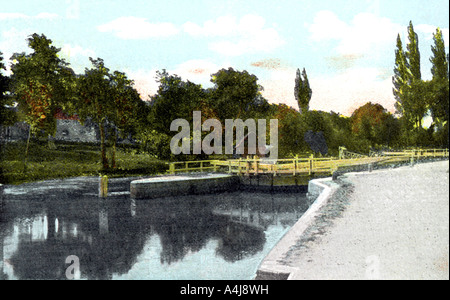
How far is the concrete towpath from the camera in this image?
6488mm

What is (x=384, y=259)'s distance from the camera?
7117mm

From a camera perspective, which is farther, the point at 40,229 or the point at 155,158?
the point at 155,158

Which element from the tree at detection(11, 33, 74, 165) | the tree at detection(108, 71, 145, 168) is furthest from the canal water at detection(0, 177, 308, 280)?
the tree at detection(11, 33, 74, 165)

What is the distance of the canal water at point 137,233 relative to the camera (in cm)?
1096

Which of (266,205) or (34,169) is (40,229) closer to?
(266,205)

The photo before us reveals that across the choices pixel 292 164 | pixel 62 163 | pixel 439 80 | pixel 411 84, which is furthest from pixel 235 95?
pixel 439 80

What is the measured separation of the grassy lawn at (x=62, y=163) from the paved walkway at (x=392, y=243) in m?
25.7

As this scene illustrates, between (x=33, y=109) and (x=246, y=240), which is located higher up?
(x=33, y=109)

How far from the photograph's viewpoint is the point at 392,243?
7926mm

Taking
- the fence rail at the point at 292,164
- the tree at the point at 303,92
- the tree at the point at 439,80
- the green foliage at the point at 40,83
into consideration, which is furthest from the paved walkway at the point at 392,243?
the green foliage at the point at 40,83

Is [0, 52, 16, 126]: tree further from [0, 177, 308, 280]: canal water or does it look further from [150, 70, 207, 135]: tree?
[150, 70, 207, 135]: tree

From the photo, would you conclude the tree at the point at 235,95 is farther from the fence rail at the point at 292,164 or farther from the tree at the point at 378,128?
the tree at the point at 378,128
